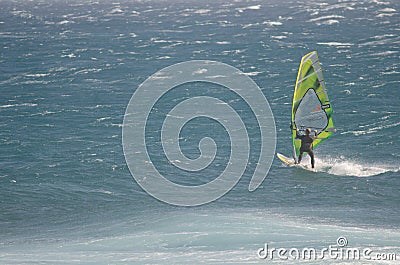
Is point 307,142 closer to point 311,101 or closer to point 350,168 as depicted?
point 311,101

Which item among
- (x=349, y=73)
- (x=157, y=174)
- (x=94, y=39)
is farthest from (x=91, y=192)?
(x=94, y=39)

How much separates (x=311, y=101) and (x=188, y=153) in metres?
8.29

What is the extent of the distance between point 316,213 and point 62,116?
76.1ft

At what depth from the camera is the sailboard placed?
103ft

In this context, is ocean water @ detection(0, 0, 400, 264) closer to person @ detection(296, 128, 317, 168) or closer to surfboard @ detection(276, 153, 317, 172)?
surfboard @ detection(276, 153, 317, 172)

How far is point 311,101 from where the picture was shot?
31.7 meters

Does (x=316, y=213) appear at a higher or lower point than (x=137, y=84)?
lower

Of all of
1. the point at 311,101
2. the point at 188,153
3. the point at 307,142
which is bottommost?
the point at 188,153

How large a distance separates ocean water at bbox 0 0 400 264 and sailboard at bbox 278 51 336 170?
2.19m

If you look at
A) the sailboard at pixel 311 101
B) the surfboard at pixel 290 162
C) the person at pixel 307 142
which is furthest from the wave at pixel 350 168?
the sailboard at pixel 311 101

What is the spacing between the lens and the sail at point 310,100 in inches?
1233

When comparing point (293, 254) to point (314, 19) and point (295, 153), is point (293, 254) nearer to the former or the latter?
point (295, 153)

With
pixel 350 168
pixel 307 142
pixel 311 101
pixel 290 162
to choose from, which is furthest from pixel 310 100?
pixel 350 168

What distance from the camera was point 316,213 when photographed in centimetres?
2694
